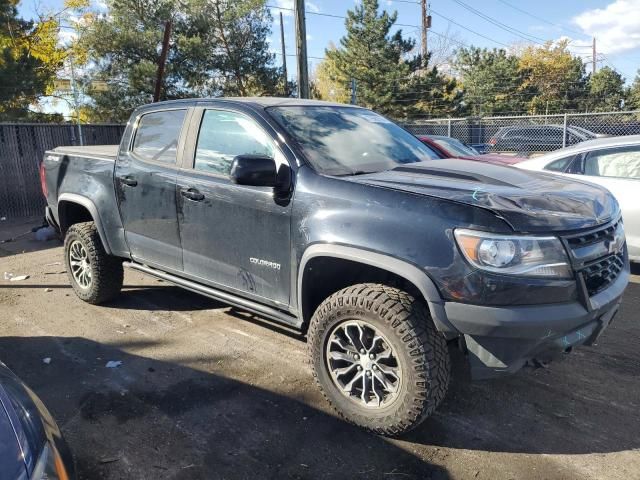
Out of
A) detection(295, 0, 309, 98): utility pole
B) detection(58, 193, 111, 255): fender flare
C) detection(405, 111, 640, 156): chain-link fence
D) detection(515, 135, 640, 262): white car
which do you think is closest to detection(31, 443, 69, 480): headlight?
detection(58, 193, 111, 255): fender flare

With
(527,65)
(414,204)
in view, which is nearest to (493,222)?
(414,204)

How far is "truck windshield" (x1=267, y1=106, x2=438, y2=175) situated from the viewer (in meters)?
3.36

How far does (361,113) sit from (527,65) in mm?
44477

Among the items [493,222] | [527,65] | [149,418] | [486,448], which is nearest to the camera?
[493,222]

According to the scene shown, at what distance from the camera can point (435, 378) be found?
2.72m

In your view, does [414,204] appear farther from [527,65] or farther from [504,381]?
[527,65]

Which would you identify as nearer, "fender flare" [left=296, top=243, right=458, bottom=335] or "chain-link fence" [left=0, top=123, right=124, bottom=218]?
A: "fender flare" [left=296, top=243, right=458, bottom=335]

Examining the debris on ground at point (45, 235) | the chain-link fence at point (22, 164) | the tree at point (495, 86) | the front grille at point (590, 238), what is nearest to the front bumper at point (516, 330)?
the front grille at point (590, 238)

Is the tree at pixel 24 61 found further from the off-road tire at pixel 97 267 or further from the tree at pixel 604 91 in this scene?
the tree at pixel 604 91

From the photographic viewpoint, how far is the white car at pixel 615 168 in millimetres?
5602

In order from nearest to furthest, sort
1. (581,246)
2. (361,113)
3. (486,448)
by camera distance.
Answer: (581,246)
(486,448)
(361,113)

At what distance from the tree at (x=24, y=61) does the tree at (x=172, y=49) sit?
178cm

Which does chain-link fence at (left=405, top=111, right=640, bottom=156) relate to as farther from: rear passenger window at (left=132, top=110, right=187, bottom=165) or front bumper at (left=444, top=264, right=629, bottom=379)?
front bumper at (left=444, top=264, right=629, bottom=379)

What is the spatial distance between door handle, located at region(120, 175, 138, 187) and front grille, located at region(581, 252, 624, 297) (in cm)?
337
